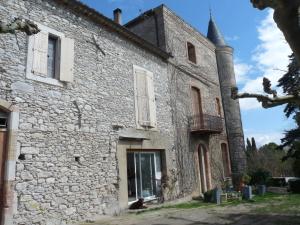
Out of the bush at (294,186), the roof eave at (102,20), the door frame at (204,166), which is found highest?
the roof eave at (102,20)

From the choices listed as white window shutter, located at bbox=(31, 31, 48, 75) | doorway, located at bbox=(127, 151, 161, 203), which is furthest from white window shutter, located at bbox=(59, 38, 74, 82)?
doorway, located at bbox=(127, 151, 161, 203)

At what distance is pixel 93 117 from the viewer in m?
8.70

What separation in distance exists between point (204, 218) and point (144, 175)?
320 cm

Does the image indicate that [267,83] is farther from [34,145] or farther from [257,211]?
[34,145]

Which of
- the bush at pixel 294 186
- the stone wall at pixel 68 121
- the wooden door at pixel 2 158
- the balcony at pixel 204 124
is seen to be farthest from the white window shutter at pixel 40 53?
the bush at pixel 294 186

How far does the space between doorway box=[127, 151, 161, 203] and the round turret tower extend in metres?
7.21

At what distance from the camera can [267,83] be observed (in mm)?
6344

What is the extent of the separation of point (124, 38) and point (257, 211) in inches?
289

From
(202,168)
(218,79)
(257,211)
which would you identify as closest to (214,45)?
(218,79)

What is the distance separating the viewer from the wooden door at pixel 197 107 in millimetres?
13906

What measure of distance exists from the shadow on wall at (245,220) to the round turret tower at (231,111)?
29.0ft

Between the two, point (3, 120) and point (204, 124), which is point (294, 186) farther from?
point (3, 120)

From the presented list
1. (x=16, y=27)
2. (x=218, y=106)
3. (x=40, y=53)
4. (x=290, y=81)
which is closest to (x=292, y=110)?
(x=290, y=81)

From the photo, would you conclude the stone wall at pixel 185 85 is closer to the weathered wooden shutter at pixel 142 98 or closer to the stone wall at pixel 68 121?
the weathered wooden shutter at pixel 142 98
